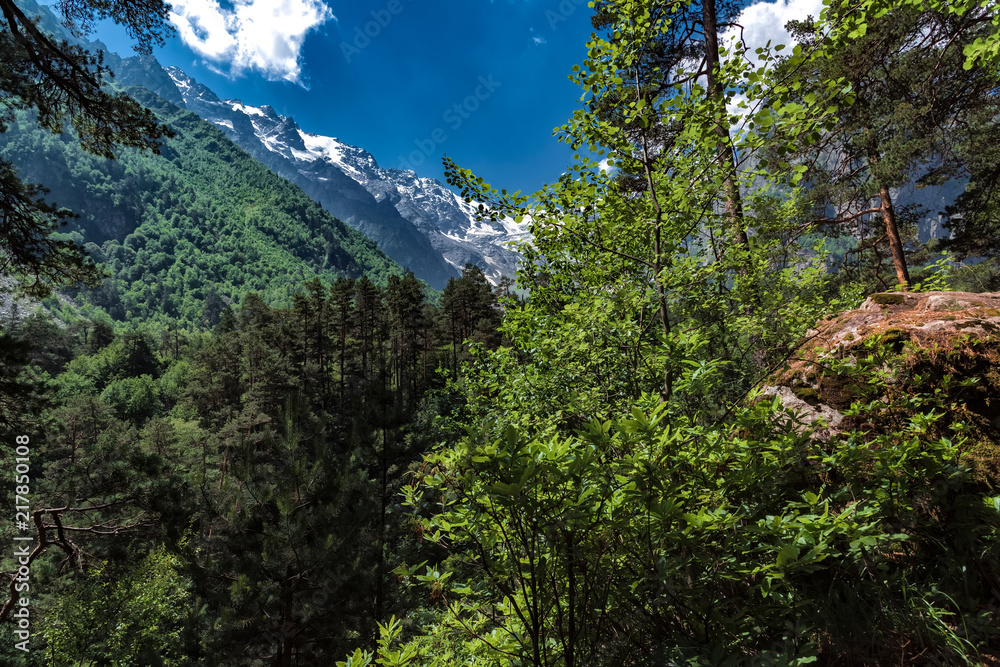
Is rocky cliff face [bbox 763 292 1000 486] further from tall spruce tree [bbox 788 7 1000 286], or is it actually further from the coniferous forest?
tall spruce tree [bbox 788 7 1000 286]

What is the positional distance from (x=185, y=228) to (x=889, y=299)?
201631mm

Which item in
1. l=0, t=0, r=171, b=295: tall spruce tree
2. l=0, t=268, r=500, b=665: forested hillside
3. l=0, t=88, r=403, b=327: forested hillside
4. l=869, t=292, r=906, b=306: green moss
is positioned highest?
l=0, t=88, r=403, b=327: forested hillside

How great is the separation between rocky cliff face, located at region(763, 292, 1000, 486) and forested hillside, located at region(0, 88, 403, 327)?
5458 inches

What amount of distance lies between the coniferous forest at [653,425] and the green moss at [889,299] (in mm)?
25

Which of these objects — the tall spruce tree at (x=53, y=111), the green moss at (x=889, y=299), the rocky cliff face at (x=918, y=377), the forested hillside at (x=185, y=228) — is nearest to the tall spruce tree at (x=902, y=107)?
the green moss at (x=889, y=299)

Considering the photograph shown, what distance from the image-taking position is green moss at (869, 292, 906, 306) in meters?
4.14

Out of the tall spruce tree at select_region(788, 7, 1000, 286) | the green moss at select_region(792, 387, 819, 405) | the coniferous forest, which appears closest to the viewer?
the coniferous forest

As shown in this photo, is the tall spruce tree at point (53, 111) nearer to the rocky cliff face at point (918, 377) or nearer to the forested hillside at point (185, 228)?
the rocky cliff face at point (918, 377)

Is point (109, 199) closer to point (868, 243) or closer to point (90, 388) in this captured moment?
point (90, 388)

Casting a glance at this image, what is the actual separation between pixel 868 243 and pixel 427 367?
36.8 meters

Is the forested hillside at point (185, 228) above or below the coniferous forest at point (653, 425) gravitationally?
above

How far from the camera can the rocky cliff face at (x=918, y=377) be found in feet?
7.79

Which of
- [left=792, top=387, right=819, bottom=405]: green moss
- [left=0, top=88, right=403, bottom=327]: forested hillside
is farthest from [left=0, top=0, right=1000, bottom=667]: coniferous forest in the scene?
[left=0, top=88, right=403, bottom=327]: forested hillside

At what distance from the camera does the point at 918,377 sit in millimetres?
2152
